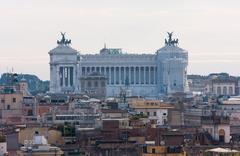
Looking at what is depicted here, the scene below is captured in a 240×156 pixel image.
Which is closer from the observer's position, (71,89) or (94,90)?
(94,90)

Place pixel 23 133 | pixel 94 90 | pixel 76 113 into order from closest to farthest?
pixel 23 133 → pixel 76 113 → pixel 94 90

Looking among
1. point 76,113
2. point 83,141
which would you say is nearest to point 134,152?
point 83,141

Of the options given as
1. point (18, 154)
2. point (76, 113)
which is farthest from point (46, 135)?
point (76, 113)

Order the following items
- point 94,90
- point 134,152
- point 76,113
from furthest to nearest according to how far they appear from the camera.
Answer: point 94,90 → point 76,113 → point 134,152

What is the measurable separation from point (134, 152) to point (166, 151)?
8022 millimetres

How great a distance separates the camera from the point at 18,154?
59.4m

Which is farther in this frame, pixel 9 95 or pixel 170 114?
pixel 170 114

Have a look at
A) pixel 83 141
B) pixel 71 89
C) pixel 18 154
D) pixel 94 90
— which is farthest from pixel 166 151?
pixel 71 89

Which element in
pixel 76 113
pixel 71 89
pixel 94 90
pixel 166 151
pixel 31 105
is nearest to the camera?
pixel 166 151

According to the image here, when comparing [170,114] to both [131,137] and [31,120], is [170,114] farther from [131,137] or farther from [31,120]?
[131,137]

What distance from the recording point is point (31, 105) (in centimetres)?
10481

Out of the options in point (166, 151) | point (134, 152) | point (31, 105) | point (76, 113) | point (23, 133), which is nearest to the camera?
point (166, 151)

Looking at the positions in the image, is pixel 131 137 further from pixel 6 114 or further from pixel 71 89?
pixel 71 89

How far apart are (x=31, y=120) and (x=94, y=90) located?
7505 centimetres
